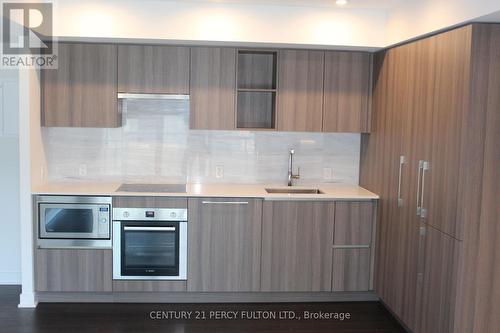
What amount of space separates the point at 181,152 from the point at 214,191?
2.09 feet

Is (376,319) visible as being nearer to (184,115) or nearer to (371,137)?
(371,137)

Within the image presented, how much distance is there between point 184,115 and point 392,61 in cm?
196

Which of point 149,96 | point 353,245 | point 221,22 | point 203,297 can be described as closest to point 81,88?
point 149,96

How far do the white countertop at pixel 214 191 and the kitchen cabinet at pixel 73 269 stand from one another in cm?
50

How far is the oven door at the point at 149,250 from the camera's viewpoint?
456 cm

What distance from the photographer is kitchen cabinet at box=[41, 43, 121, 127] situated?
4.65 m

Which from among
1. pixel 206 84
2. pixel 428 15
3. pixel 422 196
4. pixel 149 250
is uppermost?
pixel 428 15

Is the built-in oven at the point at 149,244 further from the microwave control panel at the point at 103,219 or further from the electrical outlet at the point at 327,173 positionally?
the electrical outlet at the point at 327,173

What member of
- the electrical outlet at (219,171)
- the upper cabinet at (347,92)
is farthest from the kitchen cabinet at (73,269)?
the upper cabinet at (347,92)

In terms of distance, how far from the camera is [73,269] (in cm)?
454

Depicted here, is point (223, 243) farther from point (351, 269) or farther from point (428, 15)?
point (428, 15)

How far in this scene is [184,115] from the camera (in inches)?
202

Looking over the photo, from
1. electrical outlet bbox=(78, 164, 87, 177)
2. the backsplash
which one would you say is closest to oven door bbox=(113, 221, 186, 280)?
the backsplash

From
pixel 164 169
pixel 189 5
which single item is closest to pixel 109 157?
pixel 164 169
